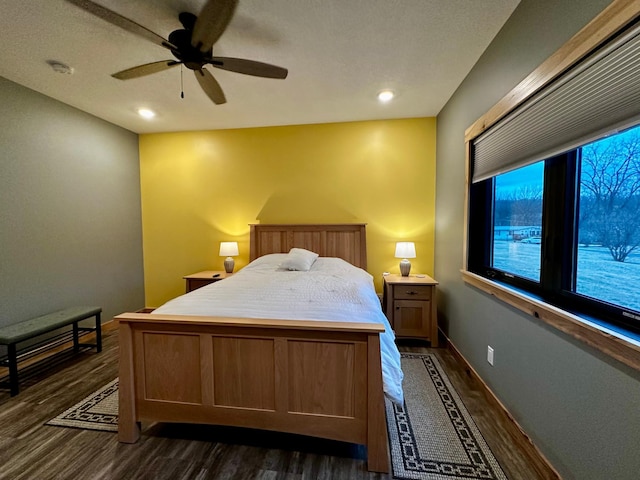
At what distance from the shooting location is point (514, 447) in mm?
1548

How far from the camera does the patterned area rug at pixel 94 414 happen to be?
1.76 meters

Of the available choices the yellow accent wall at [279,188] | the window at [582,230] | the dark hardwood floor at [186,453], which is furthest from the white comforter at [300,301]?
the yellow accent wall at [279,188]

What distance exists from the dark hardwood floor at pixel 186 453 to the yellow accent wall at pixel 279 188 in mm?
2107

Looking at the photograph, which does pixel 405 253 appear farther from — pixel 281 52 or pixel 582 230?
pixel 281 52

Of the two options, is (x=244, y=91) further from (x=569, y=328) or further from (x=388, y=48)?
(x=569, y=328)

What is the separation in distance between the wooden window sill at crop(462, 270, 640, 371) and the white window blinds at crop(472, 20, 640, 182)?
767mm

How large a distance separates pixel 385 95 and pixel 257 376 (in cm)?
278

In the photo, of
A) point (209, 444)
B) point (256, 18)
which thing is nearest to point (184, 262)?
point (209, 444)

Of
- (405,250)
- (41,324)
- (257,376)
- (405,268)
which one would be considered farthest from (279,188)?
(41,324)

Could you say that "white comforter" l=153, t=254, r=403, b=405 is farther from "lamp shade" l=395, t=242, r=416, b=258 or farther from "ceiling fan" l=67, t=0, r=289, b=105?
"ceiling fan" l=67, t=0, r=289, b=105

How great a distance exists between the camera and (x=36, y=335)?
223 centimetres

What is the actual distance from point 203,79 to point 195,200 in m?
2.22

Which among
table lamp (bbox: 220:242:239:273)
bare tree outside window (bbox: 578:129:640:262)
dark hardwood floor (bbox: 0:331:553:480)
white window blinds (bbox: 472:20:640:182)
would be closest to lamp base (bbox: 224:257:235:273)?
table lamp (bbox: 220:242:239:273)

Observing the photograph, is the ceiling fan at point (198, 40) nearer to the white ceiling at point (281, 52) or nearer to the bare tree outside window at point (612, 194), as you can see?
the white ceiling at point (281, 52)
